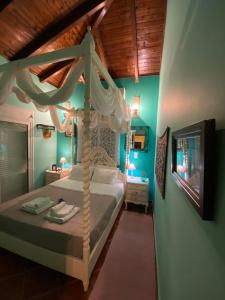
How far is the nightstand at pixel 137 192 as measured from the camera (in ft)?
11.1

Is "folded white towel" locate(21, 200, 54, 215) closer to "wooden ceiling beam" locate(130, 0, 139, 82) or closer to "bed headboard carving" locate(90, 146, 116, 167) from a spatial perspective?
"bed headboard carving" locate(90, 146, 116, 167)

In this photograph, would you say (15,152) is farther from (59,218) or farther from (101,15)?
(101,15)

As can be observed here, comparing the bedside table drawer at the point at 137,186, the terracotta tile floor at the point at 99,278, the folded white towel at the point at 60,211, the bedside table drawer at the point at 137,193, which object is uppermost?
the folded white towel at the point at 60,211

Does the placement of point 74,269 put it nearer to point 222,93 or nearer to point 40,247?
point 40,247

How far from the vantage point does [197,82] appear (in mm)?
672

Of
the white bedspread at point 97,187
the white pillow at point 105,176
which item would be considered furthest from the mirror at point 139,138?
the white bedspread at point 97,187

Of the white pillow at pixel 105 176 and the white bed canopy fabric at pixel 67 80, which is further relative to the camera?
the white pillow at pixel 105 176

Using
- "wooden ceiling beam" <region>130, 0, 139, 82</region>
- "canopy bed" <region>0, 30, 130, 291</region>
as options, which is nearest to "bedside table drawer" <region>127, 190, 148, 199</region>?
"canopy bed" <region>0, 30, 130, 291</region>

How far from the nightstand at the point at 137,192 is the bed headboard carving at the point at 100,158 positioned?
2.47 feet

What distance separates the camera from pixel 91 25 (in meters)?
2.85

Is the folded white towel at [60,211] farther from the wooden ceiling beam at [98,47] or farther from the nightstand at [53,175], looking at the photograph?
the wooden ceiling beam at [98,47]

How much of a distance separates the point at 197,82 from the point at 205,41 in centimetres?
15

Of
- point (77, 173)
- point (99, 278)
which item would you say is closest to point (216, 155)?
point (99, 278)

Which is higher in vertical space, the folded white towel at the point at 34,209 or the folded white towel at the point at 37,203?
the folded white towel at the point at 37,203
